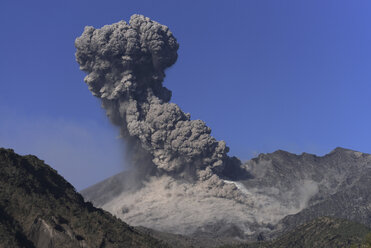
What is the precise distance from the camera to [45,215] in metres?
125

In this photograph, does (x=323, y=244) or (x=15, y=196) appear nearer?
(x=15, y=196)

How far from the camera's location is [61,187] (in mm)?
147625

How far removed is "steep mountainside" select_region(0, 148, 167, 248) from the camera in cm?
12012

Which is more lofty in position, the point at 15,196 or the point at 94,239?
the point at 15,196

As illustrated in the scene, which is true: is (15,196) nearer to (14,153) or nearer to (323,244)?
(14,153)

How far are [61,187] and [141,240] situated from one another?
22.9m

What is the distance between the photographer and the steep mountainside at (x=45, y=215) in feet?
394

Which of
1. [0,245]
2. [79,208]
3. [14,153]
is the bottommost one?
[0,245]

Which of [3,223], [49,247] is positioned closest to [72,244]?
[49,247]

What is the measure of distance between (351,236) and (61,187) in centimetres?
9603

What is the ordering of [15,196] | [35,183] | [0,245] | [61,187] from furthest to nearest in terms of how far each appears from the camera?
[61,187] → [35,183] → [15,196] → [0,245]

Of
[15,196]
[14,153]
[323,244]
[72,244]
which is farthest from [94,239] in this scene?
[323,244]

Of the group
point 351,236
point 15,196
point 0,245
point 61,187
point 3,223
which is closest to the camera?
point 0,245

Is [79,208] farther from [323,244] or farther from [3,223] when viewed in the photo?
[323,244]
